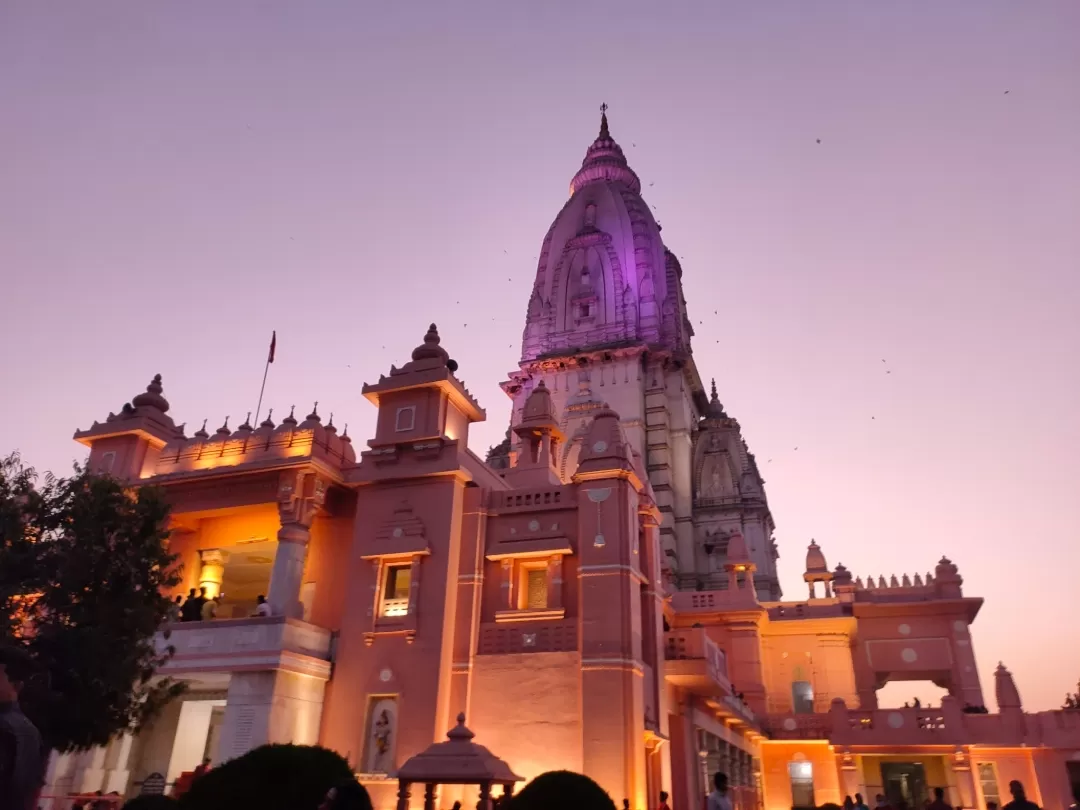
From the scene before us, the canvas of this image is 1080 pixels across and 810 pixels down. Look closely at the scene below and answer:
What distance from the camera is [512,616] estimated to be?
2050cm

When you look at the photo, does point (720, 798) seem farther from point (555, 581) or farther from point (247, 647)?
point (247, 647)

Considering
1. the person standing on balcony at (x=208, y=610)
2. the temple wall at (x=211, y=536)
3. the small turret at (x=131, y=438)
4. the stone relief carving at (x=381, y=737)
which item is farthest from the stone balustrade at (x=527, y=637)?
the small turret at (x=131, y=438)

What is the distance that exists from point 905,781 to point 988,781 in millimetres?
4070

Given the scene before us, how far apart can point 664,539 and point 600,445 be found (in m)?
22.6

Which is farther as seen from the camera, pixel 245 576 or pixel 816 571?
pixel 816 571

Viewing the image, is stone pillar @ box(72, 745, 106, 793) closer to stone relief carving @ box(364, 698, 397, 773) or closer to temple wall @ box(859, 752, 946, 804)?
stone relief carving @ box(364, 698, 397, 773)

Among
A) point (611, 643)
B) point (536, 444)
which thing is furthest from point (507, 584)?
point (536, 444)

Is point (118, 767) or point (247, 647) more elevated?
point (247, 647)

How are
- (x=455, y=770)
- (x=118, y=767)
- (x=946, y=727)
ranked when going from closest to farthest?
(x=455, y=770), (x=118, y=767), (x=946, y=727)

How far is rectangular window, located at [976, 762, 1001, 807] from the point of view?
87.8 ft

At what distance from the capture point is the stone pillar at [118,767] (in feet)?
68.7

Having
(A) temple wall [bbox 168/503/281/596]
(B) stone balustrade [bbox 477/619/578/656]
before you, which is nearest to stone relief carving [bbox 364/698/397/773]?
(B) stone balustrade [bbox 477/619/578/656]

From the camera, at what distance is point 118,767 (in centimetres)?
2133

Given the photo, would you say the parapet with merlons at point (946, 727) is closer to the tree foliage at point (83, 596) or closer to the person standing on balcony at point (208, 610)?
the person standing on balcony at point (208, 610)
